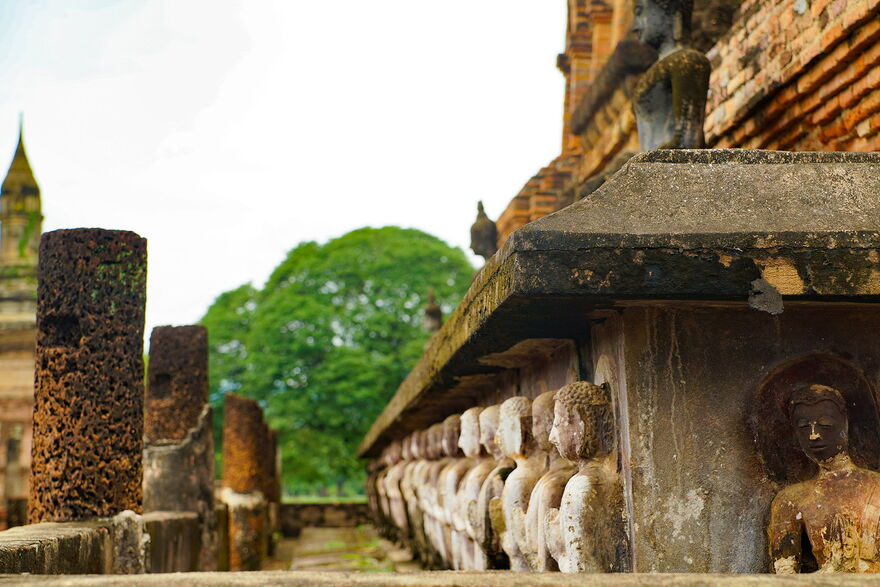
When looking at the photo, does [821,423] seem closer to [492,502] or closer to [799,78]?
[492,502]

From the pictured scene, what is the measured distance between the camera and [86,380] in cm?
485

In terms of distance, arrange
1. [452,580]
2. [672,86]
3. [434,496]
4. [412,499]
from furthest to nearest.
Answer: [412,499] < [434,496] < [672,86] < [452,580]

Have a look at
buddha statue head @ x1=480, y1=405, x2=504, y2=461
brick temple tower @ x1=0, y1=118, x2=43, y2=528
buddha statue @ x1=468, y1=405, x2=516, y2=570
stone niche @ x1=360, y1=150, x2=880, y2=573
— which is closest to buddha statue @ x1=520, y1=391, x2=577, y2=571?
stone niche @ x1=360, y1=150, x2=880, y2=573

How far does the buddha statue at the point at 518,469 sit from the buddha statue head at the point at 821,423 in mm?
1238

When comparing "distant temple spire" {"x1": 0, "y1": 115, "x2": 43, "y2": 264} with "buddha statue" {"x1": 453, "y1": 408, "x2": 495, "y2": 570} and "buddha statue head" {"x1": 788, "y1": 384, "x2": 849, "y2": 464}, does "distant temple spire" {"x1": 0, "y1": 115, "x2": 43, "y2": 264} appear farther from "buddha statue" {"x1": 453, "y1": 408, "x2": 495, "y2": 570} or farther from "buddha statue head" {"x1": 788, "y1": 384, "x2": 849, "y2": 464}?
"buddha statue head" {"x1": 788, "y1": 384, "x2": 849, "y2": 464}

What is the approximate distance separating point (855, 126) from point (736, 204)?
250cm

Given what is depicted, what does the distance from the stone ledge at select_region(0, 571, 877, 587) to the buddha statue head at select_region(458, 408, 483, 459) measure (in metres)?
3.00

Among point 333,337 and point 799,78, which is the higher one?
point 333,337

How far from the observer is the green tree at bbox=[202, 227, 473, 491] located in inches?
1010

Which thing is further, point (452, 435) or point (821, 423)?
point (452, 435)

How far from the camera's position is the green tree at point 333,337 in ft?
84.2

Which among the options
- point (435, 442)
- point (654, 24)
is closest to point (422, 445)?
point (435, 442)

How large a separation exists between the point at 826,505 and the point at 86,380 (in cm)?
326

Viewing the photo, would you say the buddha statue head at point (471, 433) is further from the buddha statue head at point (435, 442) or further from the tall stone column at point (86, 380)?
the buddha statue head at point (435, 442)
